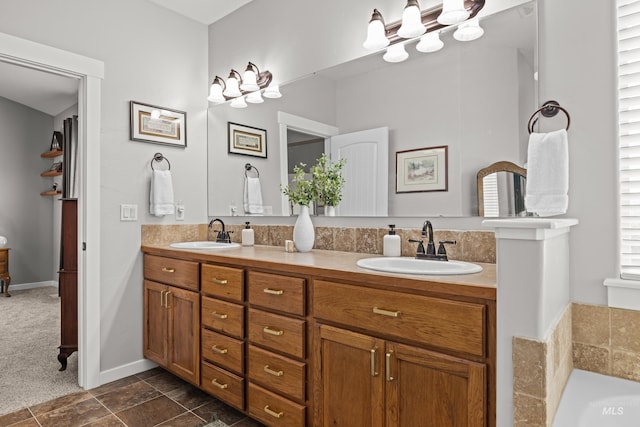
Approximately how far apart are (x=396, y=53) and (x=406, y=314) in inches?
54.2

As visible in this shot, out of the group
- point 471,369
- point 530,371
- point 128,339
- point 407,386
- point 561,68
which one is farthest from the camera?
point 128,339

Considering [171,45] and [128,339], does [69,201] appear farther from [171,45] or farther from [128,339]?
[171,45]

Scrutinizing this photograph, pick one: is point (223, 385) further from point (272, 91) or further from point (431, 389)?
point (272, 91)

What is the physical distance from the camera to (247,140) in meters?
A: 2.87

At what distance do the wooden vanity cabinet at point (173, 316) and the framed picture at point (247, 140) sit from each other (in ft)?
3.16

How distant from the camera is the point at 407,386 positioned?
1.33 meters

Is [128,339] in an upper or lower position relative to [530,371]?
lower

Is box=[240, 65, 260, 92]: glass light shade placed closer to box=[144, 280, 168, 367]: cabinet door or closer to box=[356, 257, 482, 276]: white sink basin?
box=[144, 280, 168, 367]: cabinet door

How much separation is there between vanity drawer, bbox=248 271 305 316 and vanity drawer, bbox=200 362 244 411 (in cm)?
46

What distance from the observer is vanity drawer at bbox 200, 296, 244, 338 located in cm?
196

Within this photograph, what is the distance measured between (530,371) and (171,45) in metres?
3.10

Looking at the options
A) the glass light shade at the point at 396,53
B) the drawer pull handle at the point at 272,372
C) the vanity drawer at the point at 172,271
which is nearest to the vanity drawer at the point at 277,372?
the drawer pull handle at the point at 272,372

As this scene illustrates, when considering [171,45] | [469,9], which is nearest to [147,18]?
[171,45]

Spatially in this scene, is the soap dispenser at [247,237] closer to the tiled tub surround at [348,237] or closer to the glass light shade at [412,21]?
the tiled tub surround at [348,237]
